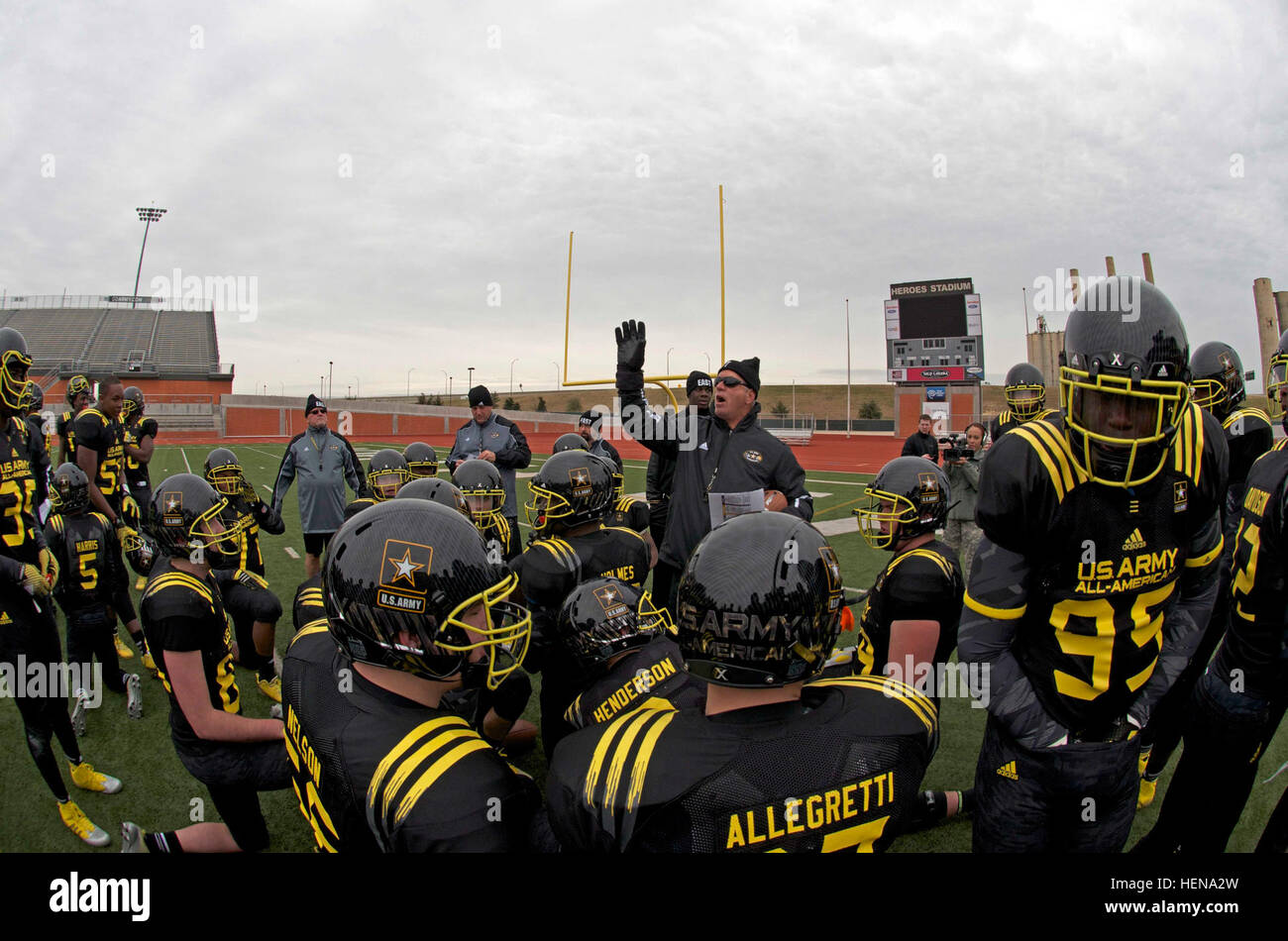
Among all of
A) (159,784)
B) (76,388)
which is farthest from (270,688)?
(76,388)

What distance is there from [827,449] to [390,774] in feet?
133

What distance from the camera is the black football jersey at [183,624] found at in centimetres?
305

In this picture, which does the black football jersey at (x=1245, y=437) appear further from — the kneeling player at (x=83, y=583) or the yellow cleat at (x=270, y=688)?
the kneeling player at (x=83, y=583)

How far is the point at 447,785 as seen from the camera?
1564 mm

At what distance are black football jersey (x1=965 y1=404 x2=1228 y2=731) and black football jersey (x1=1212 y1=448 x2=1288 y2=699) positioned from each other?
3.08 feet

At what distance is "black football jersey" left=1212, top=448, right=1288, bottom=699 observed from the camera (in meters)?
3.03

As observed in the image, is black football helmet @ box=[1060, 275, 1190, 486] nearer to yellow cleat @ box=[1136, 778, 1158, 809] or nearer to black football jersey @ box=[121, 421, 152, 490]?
yellow cleat @ box=[1136, 778, 1158, 809]

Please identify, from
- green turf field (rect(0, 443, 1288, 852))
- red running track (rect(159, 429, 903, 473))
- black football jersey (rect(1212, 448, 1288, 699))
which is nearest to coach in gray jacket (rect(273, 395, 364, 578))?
green turf field (rect(0, 443, 1288, 852))

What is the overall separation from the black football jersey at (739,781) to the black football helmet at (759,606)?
11 cm

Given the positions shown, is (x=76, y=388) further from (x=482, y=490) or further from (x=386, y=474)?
(x=482, y=490)
